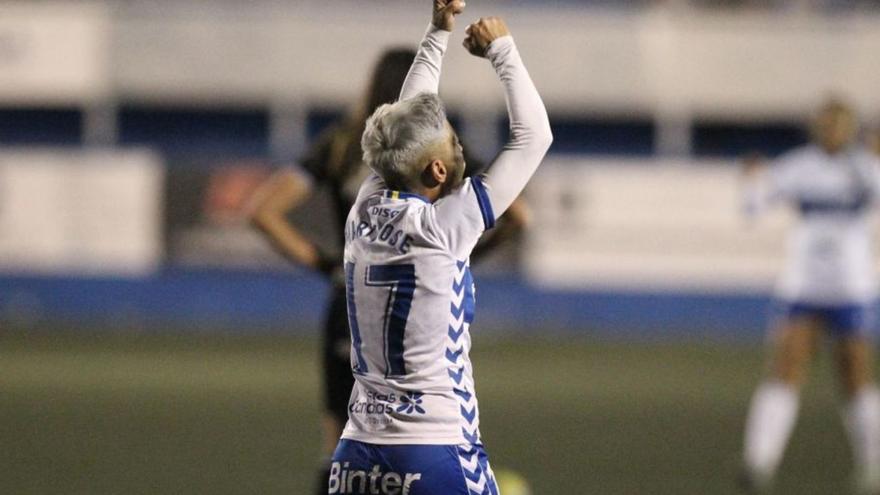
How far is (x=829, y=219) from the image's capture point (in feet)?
32.9

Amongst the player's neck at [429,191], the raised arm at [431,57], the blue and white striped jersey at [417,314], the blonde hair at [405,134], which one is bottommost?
the blue and white striped jersey at [417,314]

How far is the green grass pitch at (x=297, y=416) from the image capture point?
9320 millimetres

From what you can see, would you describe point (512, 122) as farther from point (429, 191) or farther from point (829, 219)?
point (829, 219)

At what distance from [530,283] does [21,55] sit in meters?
8.52

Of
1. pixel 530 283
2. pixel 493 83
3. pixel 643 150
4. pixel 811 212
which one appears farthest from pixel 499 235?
pixel 643 150

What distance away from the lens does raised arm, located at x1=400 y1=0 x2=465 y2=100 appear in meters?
4.86

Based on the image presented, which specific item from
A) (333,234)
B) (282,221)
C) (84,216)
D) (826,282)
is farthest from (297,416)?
(84,216)

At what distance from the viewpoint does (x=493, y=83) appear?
23.9 m

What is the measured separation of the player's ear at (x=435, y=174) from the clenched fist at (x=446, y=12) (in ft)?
2.00

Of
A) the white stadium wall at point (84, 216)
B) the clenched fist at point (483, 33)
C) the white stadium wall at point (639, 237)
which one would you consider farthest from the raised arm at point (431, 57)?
the white stadium wall at point (84, 216)

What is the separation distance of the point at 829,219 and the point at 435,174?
613cm

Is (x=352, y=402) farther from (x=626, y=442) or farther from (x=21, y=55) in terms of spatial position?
(x=21, y=55)

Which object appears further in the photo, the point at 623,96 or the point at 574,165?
the point at 623,96

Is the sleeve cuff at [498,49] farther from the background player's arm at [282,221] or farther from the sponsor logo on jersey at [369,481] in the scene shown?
the background player's arm at [282,221]
